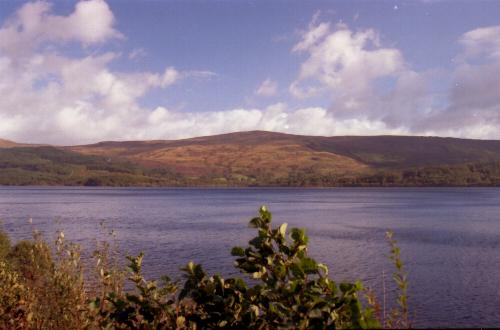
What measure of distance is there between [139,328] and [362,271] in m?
34.1

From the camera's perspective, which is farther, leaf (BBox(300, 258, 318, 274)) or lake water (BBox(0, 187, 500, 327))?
lake water (BBox(0, 187, 500, 327))

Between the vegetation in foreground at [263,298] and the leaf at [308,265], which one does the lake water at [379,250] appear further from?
the leaf at [308,265]

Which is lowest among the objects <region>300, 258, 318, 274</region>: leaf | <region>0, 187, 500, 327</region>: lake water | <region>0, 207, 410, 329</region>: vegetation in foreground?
<region>0, 187, 500, 327</region>: lake water

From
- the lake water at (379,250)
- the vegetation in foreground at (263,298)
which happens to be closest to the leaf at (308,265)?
the vegetation in foreground at (263,298)

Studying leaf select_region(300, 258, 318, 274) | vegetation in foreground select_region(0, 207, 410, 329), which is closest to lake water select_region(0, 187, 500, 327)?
vegetation in foreground select_region(0, 207, 410, 329)

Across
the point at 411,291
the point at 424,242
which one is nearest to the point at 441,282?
the point at 411,291

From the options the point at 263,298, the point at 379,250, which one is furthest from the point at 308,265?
the point at 379,250

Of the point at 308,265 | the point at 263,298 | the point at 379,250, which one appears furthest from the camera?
the point at 379,250

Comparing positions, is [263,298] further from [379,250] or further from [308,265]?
[379,250]

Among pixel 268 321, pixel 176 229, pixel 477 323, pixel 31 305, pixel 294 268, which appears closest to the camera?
pixel 294 268

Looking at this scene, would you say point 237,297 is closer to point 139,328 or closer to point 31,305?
point 139,328

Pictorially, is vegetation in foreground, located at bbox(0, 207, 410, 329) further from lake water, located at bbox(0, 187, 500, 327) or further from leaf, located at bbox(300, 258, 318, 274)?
lake water, located at bbox(0, 187, 500, 327)

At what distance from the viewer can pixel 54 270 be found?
353 inches

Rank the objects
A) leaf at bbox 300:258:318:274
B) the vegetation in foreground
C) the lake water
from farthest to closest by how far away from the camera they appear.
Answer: the lake water
leaf at bbox 300:258:318:274
the vegetation in foreground
